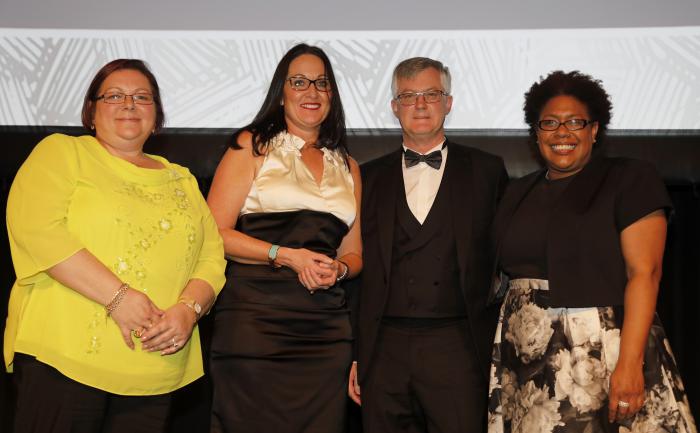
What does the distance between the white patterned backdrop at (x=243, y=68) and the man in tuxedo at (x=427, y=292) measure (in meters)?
0.83

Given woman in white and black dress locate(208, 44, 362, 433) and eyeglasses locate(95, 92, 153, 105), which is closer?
eyeglasses locate(95, 92, 153, 105)

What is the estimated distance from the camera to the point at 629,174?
2695 millimetres

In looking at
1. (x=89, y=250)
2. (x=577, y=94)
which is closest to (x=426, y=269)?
(x=577, y=94)

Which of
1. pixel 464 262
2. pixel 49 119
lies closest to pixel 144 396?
pixel 464 262

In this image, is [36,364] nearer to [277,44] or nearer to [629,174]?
[629,174]

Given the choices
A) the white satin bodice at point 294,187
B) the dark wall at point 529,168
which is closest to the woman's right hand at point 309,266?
the white satin bodice at point 294,187

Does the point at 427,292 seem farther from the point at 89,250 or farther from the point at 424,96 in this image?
the point at 89,250

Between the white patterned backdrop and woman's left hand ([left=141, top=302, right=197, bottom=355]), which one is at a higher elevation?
the white patterned backdrop

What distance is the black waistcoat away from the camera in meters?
2.97

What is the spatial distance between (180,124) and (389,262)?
1.58m

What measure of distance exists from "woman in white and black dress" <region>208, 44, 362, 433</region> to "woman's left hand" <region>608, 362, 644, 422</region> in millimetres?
985

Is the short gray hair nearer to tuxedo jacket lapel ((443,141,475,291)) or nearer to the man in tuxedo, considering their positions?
the man in tuxedo

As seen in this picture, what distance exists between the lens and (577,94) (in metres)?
2.90

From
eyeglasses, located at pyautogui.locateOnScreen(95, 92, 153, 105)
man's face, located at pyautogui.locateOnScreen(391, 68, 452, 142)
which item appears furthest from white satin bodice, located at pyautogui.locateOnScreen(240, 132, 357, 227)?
eyeglasses, located at pyautogui.locateOnScreen(95, 92, 153, 105)
